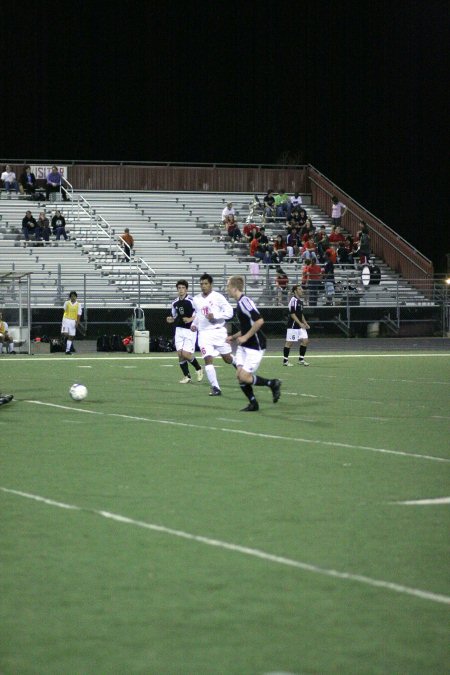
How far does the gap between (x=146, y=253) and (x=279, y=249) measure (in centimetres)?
538

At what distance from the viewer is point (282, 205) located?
49406 mm

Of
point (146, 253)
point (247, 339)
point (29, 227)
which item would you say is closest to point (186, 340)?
point (247, 339)

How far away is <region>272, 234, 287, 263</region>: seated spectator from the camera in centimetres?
4538

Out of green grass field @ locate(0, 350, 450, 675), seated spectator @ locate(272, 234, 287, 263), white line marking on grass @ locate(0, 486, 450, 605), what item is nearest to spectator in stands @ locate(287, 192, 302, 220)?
seated spectator @ locate(272, 234, 287, 263)

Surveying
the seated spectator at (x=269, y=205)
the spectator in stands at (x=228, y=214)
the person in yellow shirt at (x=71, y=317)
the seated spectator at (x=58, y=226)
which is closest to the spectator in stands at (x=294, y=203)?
the seated spectator at (x=269, y=205)

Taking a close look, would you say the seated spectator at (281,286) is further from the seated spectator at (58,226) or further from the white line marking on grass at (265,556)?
the white line marking on grass at (265,556)

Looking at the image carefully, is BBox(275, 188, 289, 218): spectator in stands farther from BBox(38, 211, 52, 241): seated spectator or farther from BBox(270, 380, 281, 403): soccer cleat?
BBox(270, 380, 281, 403): soccer cleat

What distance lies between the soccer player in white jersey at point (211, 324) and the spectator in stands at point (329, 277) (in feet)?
75.9

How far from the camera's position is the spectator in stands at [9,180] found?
46906 millimetres

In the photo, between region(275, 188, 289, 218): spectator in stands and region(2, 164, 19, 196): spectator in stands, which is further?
region(275, 188, 289, 218): spectator in stands

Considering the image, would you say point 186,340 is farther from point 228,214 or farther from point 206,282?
point 228,214

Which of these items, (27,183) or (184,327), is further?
(27,183)

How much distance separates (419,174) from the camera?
189ft

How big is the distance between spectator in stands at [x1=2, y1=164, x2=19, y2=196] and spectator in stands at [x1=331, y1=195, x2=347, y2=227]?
13.4 m
